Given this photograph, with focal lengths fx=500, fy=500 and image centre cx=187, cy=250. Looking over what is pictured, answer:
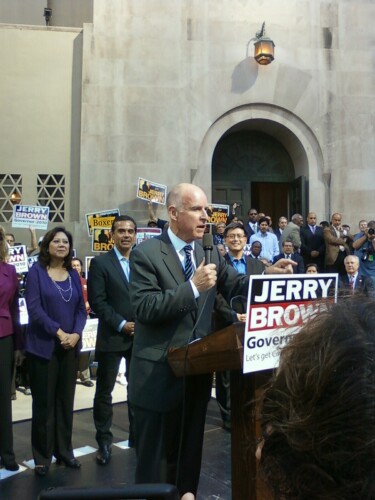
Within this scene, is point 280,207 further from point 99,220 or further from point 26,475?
point 26,475

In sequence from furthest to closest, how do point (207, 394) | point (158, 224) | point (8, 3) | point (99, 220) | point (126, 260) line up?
1. point (8, 3)
2. point (158, 224)
3. point (99, 220)
4. point (126, 260)
5. point (207, 394)

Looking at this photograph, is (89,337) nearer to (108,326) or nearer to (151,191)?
(108,326)

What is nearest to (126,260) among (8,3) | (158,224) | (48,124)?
(158,224)

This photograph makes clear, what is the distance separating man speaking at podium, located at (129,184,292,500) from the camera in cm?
306

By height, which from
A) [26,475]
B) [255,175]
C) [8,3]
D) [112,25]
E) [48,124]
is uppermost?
[8,3]

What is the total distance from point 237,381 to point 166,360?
47cm

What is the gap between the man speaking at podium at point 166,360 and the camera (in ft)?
10.0

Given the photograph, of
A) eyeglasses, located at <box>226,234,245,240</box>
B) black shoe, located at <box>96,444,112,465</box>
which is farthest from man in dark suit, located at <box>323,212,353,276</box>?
black shoe, located at <box>96,444,112,465</box>

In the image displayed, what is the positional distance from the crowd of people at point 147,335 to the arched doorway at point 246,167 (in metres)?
7.94

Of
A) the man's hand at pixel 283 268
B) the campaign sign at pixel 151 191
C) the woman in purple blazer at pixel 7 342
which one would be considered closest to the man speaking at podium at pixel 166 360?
the man's hand at pixel 283 268

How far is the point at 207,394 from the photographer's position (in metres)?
3.25

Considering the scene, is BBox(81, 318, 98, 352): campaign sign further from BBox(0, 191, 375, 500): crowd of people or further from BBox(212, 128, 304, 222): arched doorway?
BBox(212, 128, 304, 222): arched doorway

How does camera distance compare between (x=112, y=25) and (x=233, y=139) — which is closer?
(x=112, y=25)

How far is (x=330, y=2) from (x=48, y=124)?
910 centimetres
